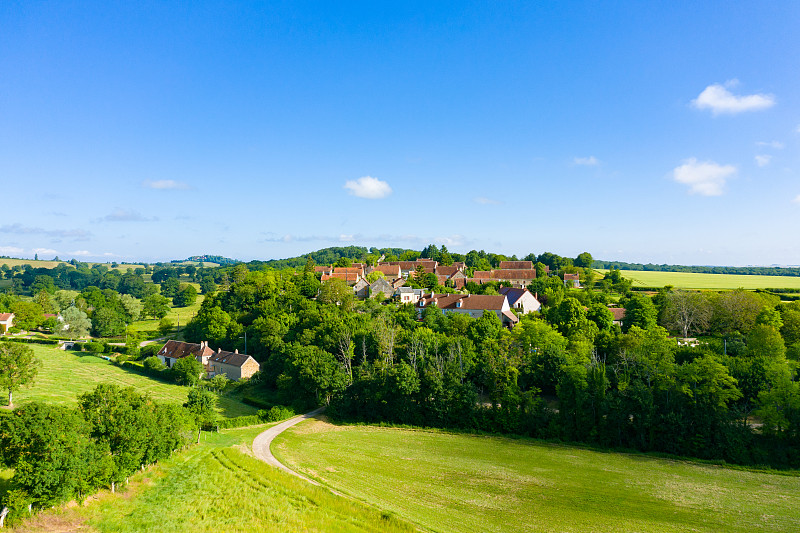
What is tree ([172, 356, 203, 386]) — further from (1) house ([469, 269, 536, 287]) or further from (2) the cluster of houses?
(1) house ([469, 269, 536, 287])

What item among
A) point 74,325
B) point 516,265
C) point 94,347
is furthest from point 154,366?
point 516,265

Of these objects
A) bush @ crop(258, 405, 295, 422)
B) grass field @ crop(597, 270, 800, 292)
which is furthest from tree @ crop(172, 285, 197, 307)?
grass field @ crop(597, 270, 800, 292)

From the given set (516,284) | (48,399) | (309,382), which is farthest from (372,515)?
(516,284)

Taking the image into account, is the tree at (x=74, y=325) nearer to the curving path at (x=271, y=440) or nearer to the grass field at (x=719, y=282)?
the curving path at (x=271, y=440)

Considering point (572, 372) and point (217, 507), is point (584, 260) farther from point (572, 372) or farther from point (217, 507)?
point (217, 507)

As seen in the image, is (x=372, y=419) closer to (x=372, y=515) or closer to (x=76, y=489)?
(x=372, y=515)

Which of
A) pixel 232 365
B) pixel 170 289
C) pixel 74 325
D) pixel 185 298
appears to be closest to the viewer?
pixel 232 365
